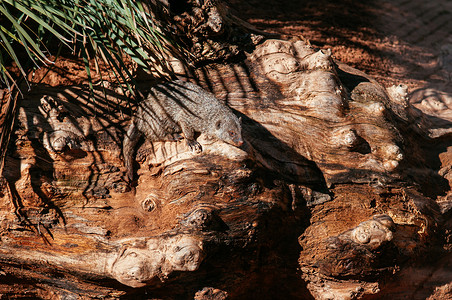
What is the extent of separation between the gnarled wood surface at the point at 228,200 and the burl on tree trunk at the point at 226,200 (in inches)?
0.4

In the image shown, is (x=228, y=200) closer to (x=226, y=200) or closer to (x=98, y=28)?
(x=226, y=200)

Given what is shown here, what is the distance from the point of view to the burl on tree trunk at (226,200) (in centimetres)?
272

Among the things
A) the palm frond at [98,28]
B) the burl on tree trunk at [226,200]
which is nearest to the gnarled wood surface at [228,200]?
the burl on tree trunk at [226,200]

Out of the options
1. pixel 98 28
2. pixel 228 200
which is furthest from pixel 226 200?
pixel 98 28

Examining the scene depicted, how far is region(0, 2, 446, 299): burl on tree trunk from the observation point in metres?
2.72

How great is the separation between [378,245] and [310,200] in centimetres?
67

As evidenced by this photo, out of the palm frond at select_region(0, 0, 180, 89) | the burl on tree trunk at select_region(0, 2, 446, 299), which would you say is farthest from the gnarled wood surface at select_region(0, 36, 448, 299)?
the palm frond at select_region(0, 0, 180, 89)

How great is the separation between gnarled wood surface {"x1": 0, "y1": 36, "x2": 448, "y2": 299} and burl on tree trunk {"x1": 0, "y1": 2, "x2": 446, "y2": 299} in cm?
1

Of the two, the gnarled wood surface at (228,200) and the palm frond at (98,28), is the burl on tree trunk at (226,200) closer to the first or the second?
the gnarled wood surface at (228,200)

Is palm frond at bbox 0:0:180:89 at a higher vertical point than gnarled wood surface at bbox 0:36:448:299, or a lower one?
higher

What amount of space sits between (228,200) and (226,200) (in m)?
0.02

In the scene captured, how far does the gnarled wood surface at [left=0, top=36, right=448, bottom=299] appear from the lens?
2723 mm

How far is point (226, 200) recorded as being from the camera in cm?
280

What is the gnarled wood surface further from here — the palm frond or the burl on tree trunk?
the palm frond
